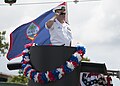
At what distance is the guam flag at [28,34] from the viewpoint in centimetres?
462

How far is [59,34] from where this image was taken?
3.56m

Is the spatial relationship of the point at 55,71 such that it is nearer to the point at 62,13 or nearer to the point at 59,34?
the point at 59,34

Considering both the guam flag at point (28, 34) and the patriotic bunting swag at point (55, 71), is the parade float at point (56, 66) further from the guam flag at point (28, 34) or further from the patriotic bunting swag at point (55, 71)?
the guam flag at point (28, 34)

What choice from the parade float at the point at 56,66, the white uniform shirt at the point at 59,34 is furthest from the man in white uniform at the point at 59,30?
the parade float at the point at 56,66

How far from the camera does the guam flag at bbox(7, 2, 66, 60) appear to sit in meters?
4.62

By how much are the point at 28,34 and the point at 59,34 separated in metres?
1.66

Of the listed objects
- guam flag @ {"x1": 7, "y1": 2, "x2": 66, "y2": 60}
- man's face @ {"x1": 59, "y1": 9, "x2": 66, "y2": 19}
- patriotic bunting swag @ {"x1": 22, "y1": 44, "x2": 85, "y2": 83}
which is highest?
man's face @ {"x1": 59, "y1": 9, "x2": 66, "y2": 19}

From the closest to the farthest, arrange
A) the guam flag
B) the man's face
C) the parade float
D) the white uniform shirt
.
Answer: the parade float → the white uniform shirt → the man's face → the guam flag

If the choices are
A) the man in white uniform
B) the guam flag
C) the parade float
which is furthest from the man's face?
the guam flag

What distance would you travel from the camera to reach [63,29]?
3.62 meters

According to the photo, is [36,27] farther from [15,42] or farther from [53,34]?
[53,34]

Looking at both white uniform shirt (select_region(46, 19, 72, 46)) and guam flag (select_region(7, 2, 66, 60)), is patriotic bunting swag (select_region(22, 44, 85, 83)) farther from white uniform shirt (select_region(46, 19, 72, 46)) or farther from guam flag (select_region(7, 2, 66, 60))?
guam flag (select_region(7, 2, 66, 60))

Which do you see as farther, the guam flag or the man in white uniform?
the guam flag

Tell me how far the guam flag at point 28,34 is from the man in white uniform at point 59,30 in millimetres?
664
